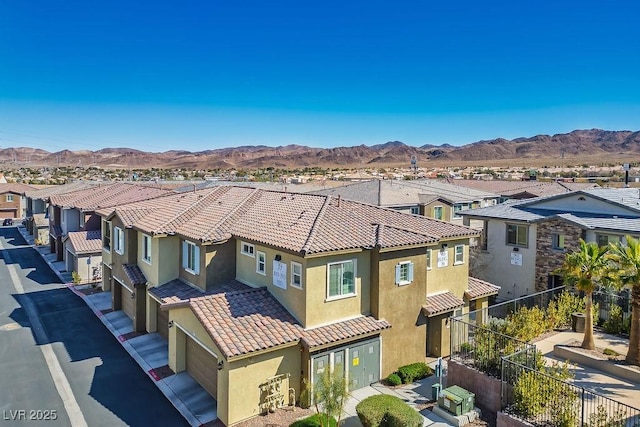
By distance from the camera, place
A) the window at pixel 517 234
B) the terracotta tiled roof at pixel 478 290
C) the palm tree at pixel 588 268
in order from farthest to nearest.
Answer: the window at pixel 517 234, the terracotta tiled roof at pixel 478 290, the palm tree at pixel 588 268

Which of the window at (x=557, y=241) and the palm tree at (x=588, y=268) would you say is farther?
the window at (x=557, y=241)

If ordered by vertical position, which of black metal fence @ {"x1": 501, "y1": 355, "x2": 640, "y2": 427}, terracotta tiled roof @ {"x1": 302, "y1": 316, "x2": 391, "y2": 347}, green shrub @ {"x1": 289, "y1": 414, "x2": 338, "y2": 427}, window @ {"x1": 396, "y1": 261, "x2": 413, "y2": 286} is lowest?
green shrub @ {"x1": 289, "y1": 414, "x2": 338, "y2": 427}

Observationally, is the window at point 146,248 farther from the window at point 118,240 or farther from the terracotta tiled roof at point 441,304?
the terracotta tiled roof at point 441,304

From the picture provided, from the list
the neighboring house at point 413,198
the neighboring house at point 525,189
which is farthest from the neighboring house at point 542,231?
the neighboring house at point 525,189

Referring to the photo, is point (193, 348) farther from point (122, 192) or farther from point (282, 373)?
point (122, 192)

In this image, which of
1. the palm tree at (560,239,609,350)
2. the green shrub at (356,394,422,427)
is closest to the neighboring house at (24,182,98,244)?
the green shrub at (356,394,422,427)

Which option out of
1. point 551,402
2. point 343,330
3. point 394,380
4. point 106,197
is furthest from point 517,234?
point 106,197

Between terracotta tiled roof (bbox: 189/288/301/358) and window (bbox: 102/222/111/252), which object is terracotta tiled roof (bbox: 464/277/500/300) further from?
window (bbox: 102/222/111/252)
